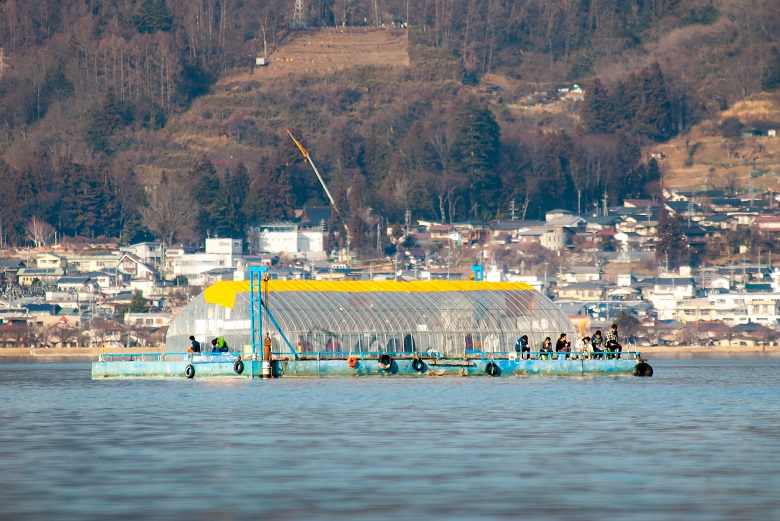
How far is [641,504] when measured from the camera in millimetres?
24266

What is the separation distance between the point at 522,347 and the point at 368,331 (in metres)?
8.37

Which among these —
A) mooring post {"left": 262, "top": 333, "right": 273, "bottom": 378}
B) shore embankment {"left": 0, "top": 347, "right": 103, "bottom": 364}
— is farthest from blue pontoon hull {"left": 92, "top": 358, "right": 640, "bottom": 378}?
shore embankment {"left": 0, "top": 347, "right": 103, "bottom": 364}

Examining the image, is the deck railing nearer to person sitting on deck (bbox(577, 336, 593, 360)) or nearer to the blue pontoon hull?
person sitting on deck (bbox(577, 336, 593, 360))

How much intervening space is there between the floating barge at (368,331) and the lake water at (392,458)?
18.3m

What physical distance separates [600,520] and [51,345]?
16468cm

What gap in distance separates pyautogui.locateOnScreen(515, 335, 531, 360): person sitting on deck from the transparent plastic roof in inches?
192

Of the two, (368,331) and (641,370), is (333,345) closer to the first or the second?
(368,331)

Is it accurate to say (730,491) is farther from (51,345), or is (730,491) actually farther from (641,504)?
(51,345)

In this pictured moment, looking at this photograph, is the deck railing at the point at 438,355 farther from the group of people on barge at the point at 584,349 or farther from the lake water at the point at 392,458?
the lake water at the point at 392,458

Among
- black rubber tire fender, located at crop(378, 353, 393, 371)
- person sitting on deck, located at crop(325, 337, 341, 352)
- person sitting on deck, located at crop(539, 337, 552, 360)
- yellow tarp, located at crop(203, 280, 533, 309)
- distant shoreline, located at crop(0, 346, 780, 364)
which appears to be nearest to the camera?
black rubber tire fender, located at crop(378, 353, 393, 371)

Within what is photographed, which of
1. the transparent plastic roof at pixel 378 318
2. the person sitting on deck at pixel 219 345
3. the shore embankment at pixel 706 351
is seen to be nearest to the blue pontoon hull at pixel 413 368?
the person sitting on deck at pixel 219 345

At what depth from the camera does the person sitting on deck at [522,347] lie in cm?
7044

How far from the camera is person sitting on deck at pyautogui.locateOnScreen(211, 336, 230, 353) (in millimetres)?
72000

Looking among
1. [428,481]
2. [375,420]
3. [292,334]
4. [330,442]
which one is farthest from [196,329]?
[428,481]
